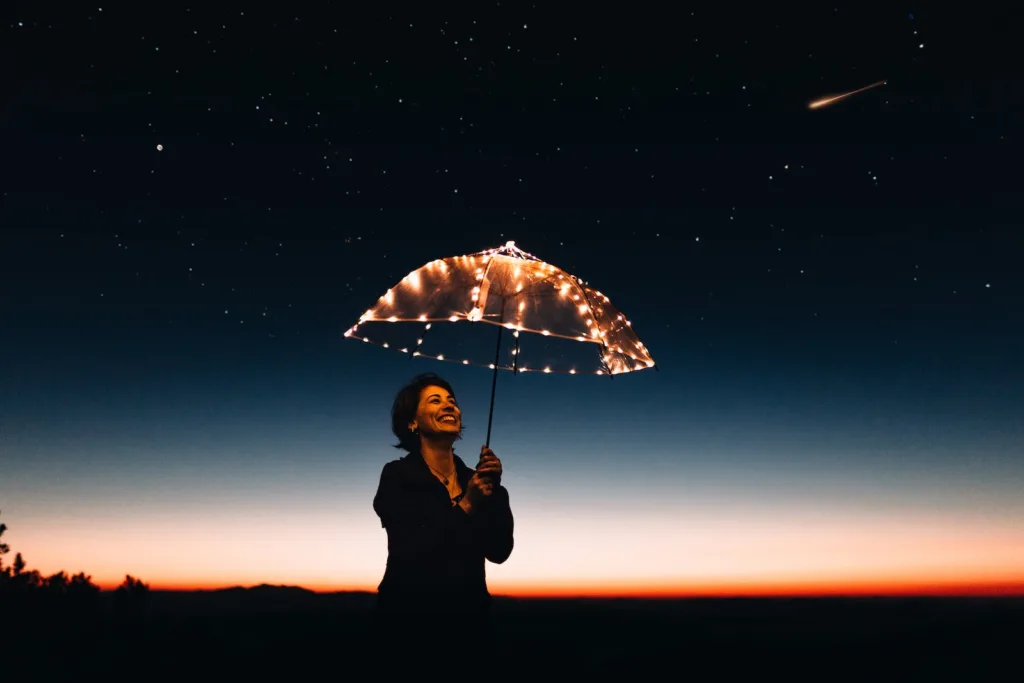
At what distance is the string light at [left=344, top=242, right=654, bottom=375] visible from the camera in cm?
487

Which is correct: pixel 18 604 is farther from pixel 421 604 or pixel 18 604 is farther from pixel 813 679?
pixel 813 679

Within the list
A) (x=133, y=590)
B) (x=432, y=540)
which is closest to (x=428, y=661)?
(x=432, y=540)

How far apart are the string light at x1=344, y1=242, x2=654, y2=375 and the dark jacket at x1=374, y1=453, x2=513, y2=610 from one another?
3.45 feet

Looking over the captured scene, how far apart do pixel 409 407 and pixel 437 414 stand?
261mm

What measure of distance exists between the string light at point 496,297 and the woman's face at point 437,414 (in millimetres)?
500

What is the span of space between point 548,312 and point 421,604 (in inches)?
80.1

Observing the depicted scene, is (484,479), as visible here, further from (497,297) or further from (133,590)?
(133,590)

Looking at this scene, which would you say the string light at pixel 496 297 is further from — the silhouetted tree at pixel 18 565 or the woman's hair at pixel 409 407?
the silhouetted tree at pixel 18 565

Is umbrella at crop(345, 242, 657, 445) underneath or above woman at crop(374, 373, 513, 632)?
above

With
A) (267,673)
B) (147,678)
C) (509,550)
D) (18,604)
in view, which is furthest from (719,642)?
(509,550)

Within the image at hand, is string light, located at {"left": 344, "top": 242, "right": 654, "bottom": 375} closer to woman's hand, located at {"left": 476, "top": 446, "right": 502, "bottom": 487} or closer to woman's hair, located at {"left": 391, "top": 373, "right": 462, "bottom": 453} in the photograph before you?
woman's hair, located at {"left": 391, "top": 373, "right": 462, "bottom": 453}

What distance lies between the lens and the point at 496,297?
5.02 m

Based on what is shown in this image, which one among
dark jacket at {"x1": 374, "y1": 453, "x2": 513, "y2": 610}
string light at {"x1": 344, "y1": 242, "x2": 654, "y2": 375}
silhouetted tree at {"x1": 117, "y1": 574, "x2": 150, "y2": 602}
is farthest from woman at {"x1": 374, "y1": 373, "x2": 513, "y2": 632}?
silhouetted tree at {"x1": 117, "y1": 574, "x2": 150, "y2": 602}

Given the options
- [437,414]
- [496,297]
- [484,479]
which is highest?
[496,297]
